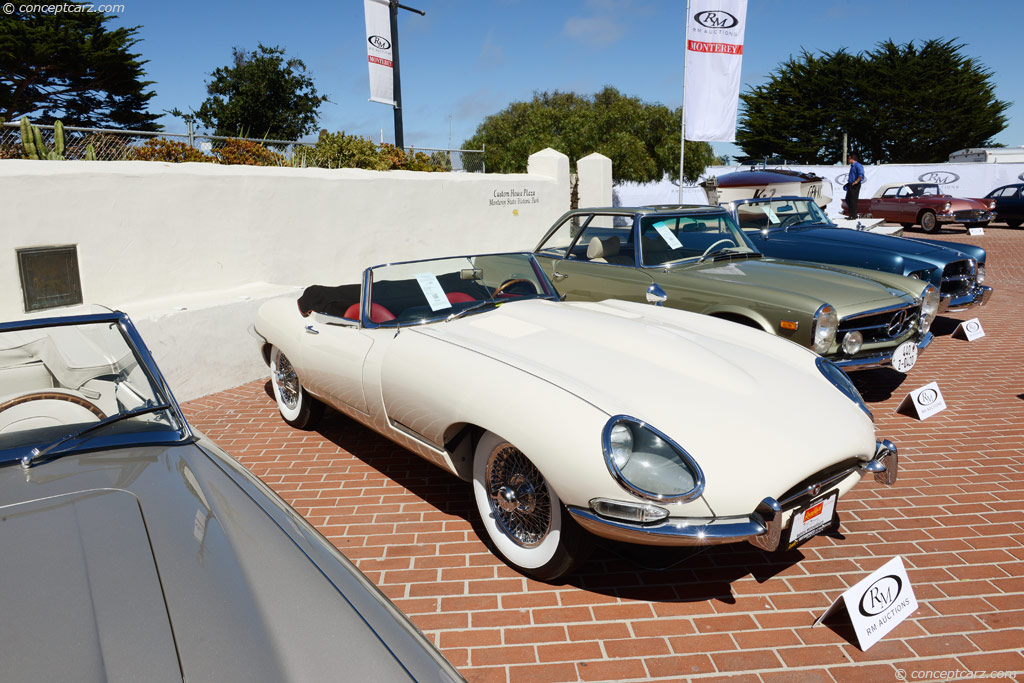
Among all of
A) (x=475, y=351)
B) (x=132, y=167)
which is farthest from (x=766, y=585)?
(x=132, y=167)

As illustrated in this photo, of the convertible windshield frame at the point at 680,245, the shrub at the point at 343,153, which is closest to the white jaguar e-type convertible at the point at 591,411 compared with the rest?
the convertible windshield frame at the point at 680,245

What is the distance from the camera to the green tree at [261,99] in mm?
41906

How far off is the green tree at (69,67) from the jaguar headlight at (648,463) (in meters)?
30.9

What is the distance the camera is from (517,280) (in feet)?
14.9

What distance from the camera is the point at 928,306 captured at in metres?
6.04

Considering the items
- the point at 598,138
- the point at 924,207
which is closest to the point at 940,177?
the point at 924,207

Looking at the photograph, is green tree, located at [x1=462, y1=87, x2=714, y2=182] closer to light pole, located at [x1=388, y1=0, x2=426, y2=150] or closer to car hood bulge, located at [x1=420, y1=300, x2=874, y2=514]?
light pole, located at [x1=388, y1=0, x2=426, y2=150]

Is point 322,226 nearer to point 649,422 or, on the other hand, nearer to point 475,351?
point 475,351

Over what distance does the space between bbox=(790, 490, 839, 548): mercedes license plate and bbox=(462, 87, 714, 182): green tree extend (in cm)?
2207

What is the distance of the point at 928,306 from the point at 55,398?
21.1 feet

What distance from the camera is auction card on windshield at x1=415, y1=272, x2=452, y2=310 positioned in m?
4.01

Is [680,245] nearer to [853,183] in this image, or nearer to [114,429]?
[114,429]

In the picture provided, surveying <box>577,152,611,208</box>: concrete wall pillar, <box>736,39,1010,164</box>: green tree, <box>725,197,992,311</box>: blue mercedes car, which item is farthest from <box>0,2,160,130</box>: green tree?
<box>736,39,1010,164</box>: green tree

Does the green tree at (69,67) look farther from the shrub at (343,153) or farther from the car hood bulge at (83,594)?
the car hood bulge at (83,594)
